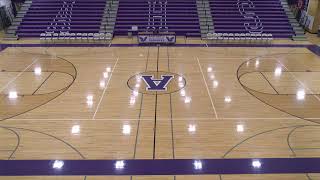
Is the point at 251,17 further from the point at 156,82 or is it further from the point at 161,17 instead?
the point at 156,82

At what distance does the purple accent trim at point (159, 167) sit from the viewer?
294 inches

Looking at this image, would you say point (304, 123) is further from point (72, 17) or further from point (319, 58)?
point (72, 17)

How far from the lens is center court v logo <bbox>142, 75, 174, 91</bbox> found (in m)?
12.3

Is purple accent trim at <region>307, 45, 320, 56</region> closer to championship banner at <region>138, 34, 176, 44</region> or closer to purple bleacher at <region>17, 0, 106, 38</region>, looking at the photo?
championship banner at <region>138, 34, 176, 44</region>

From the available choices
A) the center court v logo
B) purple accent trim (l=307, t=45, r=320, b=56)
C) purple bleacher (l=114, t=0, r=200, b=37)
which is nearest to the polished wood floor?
the center court v logo

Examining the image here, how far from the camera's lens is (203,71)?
1420 centimetres

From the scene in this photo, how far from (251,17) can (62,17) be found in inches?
501

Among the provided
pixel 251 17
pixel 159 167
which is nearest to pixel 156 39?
pixel 251 17

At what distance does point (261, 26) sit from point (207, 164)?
15.2 metres

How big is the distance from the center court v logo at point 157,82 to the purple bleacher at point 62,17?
28.3ft

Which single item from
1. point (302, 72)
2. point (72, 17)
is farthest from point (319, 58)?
point (72, 17)

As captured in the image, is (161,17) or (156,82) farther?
(161,17)

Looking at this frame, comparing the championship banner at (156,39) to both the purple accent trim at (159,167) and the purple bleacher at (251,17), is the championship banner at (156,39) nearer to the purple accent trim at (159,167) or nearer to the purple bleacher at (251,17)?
the purple bleacher at (251,17)

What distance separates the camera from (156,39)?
61.3 feet
